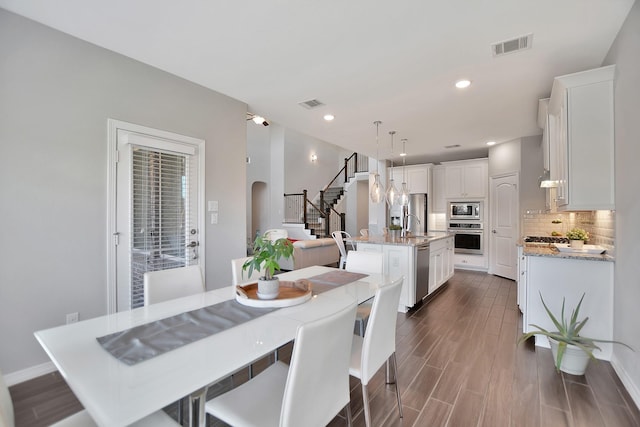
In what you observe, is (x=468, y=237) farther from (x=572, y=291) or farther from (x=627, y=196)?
(x=627, y=196)

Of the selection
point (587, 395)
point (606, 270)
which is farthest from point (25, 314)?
point (606, 270)

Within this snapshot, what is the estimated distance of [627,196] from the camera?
2209 millimetres

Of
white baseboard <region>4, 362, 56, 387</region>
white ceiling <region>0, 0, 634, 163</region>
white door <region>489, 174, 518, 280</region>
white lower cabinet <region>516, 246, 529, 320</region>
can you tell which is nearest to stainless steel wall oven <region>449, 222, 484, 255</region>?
white door <region>489, 174, 518, 280</region>

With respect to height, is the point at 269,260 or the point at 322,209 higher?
the point at 322,209

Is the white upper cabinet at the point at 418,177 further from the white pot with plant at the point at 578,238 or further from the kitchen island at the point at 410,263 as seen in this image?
the white pot with plant at the point at 578,238

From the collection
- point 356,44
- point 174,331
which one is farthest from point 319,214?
point 174,331

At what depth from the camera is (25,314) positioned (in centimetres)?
218

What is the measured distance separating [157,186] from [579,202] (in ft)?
13.2

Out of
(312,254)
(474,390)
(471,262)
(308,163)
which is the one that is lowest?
(474,390)

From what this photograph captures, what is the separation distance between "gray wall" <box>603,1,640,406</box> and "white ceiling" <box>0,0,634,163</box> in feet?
0.88

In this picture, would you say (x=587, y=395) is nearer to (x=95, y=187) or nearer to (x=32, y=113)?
(x=95, y=187)

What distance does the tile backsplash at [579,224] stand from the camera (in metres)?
2.75

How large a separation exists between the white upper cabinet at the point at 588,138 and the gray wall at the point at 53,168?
3.96 m

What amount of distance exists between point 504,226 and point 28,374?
6.95 meters
